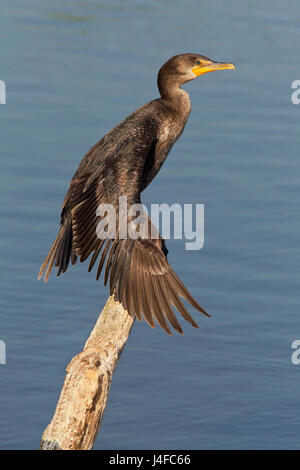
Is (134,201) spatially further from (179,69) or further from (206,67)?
(206,67)

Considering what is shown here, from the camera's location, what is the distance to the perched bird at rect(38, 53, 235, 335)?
6145 millimetres

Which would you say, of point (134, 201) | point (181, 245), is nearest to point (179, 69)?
point (134, 201)

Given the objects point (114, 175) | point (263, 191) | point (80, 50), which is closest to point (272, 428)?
point (114, 175)

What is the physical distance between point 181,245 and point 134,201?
4.00 m

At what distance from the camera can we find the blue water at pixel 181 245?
845 cm

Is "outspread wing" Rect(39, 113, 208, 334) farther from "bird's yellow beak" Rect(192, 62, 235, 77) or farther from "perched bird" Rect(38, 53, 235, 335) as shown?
"bird's yellow beak" Rect(192, 62, 235, 77)

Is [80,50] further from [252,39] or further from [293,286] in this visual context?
[293,286]

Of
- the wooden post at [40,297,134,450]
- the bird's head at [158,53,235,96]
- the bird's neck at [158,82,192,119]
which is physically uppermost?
the bird's head at [158,53,235,96]

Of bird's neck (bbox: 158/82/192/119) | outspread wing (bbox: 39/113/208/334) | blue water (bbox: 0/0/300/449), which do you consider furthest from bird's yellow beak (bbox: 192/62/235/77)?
blue water (bbox: 0/0/300/449)

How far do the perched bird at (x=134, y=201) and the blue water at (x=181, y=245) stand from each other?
164 cm

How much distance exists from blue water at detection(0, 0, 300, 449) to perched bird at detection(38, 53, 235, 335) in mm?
1635

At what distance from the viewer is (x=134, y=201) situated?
6.46 m

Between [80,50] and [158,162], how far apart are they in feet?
30.8

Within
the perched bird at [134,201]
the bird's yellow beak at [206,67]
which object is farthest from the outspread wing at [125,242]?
the bird's yellow beak at [206,67]
